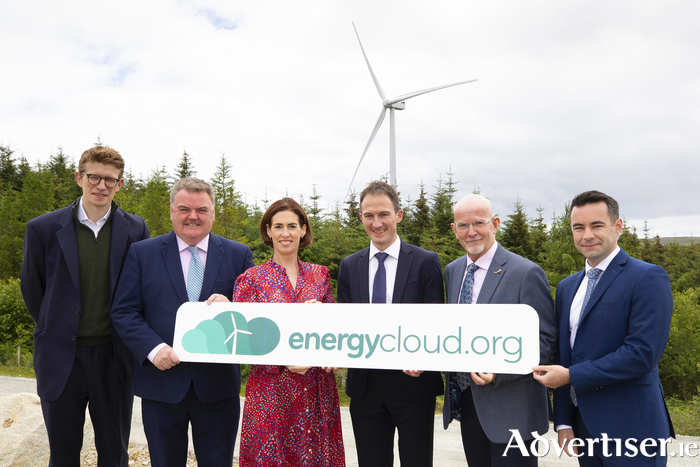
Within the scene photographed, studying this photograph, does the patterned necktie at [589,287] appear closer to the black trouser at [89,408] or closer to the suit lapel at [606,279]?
the suit lapel at [606,279]

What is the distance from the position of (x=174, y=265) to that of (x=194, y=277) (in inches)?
8.2

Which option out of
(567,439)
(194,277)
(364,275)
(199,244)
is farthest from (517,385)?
(199,244)

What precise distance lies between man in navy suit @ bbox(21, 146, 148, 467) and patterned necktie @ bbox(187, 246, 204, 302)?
2.85 feet

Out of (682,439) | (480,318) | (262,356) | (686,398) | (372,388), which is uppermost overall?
(480,318)

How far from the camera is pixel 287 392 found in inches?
143

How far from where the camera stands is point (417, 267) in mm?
3961

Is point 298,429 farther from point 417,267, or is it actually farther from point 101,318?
point 101,318

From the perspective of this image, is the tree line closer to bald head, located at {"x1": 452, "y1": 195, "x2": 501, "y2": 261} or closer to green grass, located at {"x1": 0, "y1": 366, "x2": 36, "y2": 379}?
green grass, located at {"x1": 0, "y1": 366, "x2": 36, "y2": 379}

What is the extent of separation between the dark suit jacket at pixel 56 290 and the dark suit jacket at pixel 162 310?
0.47 meters

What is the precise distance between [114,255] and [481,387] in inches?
145

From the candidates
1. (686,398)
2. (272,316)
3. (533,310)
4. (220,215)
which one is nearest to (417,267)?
(533,310)

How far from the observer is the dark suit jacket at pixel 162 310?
373cm

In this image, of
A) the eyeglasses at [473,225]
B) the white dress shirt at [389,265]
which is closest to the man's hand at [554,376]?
the eyeglasses at [473,225]

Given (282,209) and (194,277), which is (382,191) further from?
(194,277)
